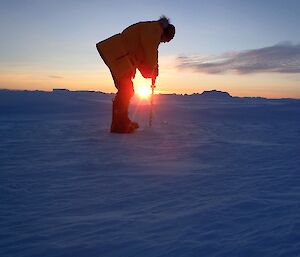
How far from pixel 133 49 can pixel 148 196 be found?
3928 mm

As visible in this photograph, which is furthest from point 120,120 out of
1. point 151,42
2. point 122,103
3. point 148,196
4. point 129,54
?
point 148,196

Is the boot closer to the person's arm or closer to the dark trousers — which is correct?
the dark trousers

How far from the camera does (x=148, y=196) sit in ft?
10.1

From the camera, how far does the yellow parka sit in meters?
6.34

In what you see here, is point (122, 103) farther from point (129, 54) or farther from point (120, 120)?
point (129, 54)

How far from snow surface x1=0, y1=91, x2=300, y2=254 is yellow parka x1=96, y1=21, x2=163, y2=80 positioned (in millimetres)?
1191

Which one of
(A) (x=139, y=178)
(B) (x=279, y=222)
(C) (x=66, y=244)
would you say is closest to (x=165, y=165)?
(A) (x=139, y=178)

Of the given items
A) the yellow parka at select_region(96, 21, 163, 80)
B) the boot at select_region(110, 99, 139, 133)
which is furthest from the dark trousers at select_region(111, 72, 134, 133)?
the yellow parka at select_region(96, 21, 163, 80)

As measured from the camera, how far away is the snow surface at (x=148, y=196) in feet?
7.20

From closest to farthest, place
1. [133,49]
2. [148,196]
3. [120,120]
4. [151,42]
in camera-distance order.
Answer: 1. [148,196]
2. [151,42]
3. [133,49]
4. [120,120]

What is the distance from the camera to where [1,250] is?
215 centimetres

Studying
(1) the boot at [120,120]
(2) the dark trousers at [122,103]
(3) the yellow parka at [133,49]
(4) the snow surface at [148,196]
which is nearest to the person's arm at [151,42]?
(3) the yellow parka at [133,49]

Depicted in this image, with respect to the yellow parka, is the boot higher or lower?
lower

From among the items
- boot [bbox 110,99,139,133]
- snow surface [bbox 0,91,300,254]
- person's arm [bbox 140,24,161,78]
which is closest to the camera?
snow surface [bbox 0,91,300,254]
